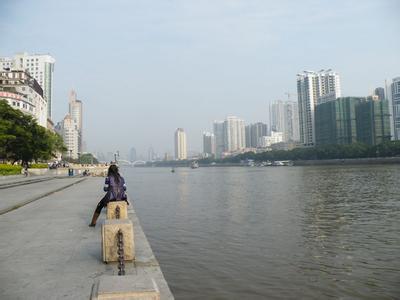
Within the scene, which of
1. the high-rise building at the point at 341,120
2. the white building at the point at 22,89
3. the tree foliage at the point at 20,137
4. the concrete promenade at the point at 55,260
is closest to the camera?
the concrete promenade at the point at 55,260

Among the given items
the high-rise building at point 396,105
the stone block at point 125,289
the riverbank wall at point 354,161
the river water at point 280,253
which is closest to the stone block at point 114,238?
the river water at point 280,253

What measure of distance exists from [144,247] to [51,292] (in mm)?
2972

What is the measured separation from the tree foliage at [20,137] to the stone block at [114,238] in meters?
40.3

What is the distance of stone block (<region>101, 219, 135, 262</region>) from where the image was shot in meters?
6.54

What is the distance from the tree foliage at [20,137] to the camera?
48044 millimetres

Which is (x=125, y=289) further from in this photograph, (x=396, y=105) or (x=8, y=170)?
(x=396, y=105)

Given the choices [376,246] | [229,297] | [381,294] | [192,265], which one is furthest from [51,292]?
[376,246]

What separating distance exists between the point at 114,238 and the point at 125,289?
285 cm

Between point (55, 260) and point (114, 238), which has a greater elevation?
point (114, 238)

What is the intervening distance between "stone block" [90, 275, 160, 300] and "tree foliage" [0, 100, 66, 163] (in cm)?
4283

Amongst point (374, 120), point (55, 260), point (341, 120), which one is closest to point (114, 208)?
point (55, 260)

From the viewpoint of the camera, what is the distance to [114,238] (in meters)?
6.68

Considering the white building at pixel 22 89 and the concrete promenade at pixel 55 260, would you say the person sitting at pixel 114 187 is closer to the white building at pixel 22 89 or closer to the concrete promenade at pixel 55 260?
the concrete promenade at pixel 55 260

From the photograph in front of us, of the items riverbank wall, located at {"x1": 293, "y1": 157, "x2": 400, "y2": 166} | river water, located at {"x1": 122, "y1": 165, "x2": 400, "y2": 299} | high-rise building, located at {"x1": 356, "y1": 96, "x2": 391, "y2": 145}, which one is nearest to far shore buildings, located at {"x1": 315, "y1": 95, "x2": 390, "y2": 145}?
high-rise building, located at {"x1": 356, "y1": 96, "x2": 391, "y2": 145}
